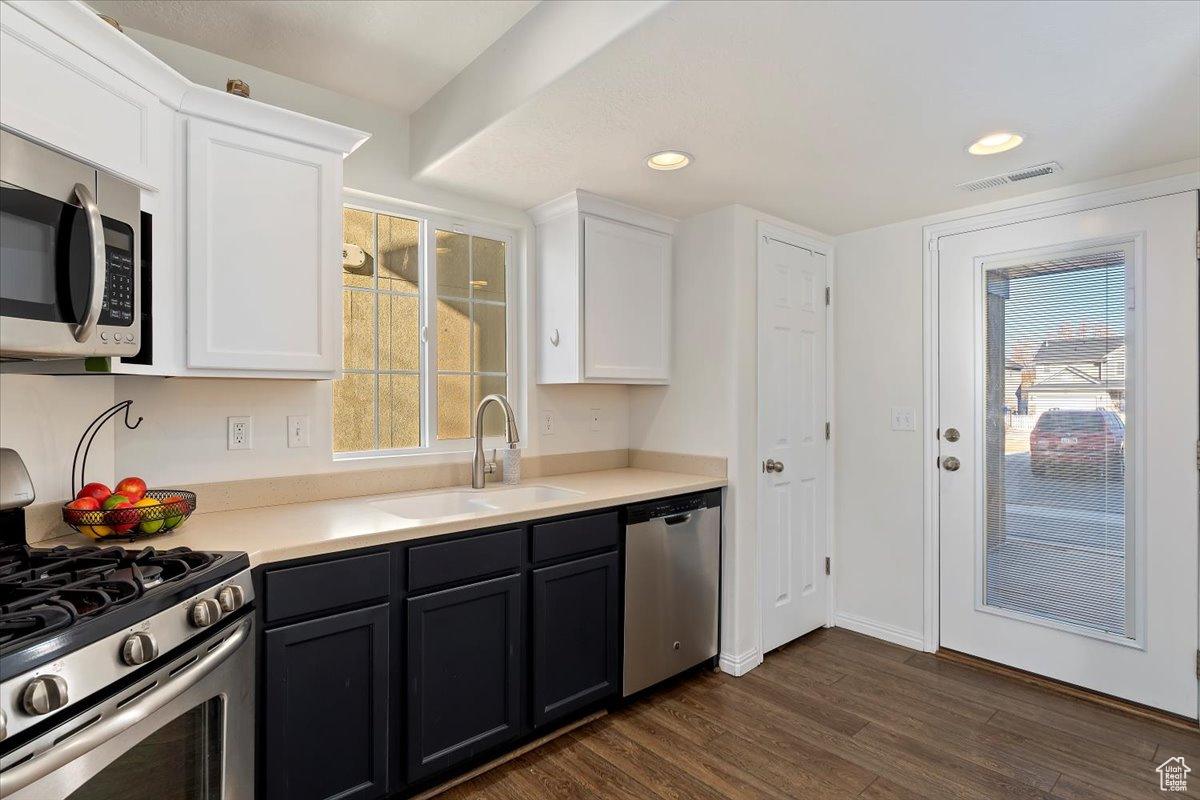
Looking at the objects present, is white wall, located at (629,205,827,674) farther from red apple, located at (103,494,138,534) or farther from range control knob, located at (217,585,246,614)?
red apple, located at (103,494,138,534)

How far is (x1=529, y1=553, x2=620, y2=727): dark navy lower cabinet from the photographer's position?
222 cm

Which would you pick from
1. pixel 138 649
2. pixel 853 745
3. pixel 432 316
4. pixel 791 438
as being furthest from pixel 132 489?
pixel 791 438

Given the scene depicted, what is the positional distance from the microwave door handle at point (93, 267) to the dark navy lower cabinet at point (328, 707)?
86 centimetres

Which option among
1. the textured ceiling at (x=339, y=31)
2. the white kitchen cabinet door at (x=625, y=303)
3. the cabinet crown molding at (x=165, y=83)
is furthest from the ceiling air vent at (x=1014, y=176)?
the cabinet crown molding at (x=165, y=83)

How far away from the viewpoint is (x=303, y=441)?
2322mm

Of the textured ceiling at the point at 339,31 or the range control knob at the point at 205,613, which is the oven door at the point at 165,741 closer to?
the range control knob at the point at 205,613

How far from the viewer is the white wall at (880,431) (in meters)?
3.17

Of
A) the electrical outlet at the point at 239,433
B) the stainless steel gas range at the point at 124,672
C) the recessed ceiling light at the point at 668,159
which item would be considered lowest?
the stainless steel gas range at the point at 124,672

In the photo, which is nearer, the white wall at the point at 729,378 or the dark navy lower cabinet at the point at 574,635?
the dark navy lower cabinet at the point at 574,635

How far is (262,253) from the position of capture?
1950 mm

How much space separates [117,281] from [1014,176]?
10.4 ft

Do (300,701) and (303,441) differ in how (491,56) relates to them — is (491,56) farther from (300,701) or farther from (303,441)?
(300,701)

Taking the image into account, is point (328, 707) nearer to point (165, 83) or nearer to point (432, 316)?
point (432, 316)

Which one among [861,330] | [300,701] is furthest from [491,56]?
[861,330]
